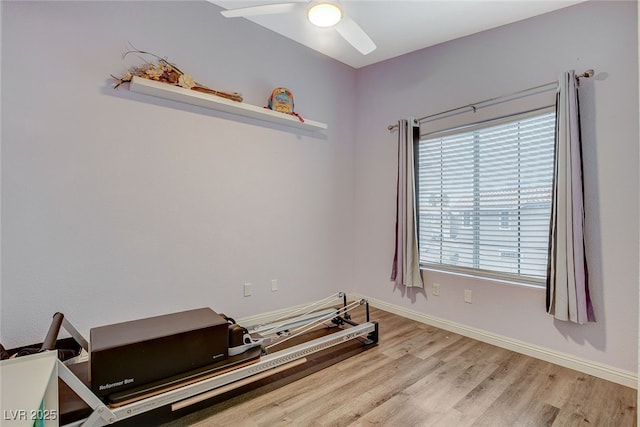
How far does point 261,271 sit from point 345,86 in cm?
251

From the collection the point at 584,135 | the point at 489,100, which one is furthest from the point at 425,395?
the point at 489,100

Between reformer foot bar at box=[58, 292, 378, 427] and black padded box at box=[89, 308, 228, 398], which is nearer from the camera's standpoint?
reformer foot bar at box=[58, 292, 378, 427]

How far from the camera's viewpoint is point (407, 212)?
134 inches

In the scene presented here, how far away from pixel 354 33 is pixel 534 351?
293 cm

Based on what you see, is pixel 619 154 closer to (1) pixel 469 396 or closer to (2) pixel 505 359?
(2) pixel 505 359

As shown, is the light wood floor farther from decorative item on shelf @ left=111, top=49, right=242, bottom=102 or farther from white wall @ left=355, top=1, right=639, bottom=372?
decorative item on shelf @ left=111, top=49, right=242, bottom=102

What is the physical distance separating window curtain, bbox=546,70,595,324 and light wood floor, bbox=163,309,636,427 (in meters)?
0.52

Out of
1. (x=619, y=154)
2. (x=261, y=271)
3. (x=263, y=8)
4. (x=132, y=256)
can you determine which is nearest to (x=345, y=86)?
(x=263, y=8)

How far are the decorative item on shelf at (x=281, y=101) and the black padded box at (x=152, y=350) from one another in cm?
206

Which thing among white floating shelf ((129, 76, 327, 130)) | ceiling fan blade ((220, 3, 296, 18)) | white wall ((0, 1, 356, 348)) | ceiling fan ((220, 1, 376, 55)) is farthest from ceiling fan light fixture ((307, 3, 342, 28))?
white wall ((0, 1, 356, 348))

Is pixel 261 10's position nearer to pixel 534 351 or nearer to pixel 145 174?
pixel 145 174

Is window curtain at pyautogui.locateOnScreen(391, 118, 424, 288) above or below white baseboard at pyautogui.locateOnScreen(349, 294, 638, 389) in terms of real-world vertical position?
above

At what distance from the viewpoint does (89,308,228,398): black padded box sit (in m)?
1.64

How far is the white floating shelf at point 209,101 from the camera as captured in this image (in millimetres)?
2396
